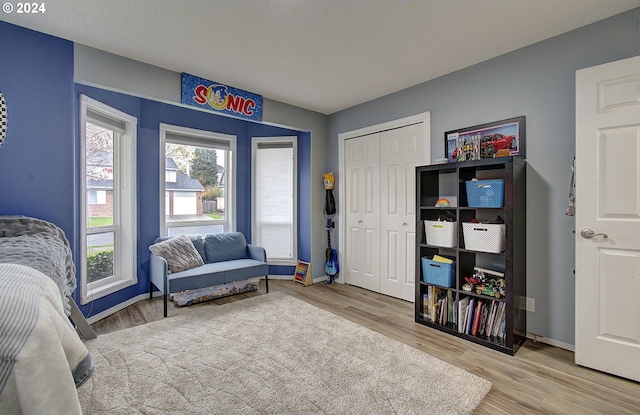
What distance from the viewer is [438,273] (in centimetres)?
275

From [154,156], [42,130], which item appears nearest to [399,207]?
[154,156]

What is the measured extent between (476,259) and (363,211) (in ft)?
5.19

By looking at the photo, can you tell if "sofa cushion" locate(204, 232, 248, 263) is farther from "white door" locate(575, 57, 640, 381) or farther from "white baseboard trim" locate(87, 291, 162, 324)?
"white door" locate(575, 57, 640, 381)

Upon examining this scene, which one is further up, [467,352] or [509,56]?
[509,56]

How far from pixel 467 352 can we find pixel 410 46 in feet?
8.49

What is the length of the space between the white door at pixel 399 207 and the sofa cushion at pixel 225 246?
197 centimetres

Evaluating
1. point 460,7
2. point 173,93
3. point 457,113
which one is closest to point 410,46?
Result: point 460,7

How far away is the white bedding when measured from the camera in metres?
0.66

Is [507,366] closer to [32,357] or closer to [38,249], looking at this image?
[32,357]

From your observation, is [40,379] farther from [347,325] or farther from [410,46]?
[410,46]

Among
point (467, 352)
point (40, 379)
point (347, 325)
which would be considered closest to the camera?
point (40, 379)

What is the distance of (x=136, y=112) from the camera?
139 inches

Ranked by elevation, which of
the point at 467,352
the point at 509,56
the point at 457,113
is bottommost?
the point at 467,352

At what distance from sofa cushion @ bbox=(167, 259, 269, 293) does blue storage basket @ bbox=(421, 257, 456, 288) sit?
202 cm
